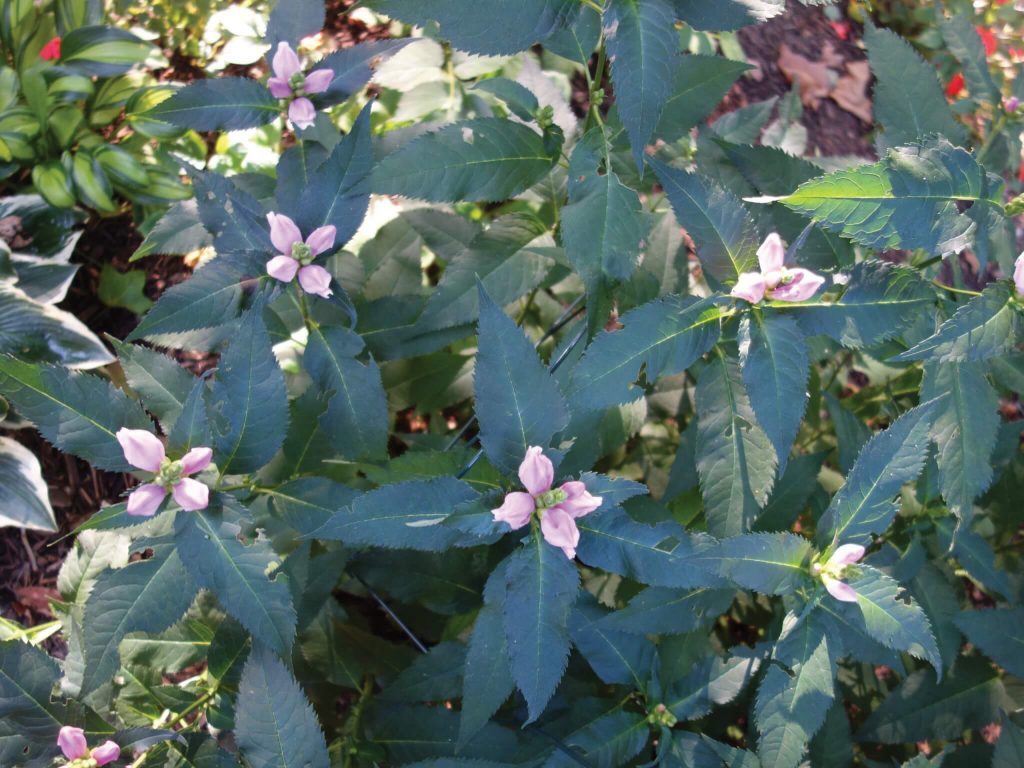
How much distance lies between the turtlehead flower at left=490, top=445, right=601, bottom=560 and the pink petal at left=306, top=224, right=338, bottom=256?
0.64m

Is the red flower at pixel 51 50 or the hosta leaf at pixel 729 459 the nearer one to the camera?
the hosta leaf at pixel 729 459

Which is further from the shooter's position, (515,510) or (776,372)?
(776,372)

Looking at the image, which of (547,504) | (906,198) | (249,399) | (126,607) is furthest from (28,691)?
(906,198)

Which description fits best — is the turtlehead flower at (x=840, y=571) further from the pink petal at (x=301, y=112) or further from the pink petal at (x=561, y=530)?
the pink petal at (x=301, y=112)

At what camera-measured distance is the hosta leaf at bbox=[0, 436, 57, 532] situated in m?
2.22

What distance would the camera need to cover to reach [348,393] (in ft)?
5.46

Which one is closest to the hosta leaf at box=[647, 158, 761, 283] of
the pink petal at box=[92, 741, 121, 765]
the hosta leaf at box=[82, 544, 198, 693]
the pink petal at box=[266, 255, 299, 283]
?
the pink petal at box=[266, 255, 299, 283]

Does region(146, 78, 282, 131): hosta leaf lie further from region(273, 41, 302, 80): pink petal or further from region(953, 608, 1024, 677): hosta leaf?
region(953, 608, 1024, 677): hosta leaf

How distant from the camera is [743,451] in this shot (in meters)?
→ 1.58

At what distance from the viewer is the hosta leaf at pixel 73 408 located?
1317 millimetres

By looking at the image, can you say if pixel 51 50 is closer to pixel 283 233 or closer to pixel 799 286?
pixel 283 233

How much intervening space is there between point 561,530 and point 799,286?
602 mm

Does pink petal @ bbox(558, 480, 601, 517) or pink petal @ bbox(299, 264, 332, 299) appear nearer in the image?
pink petal @ bbox(558, 480, 601, 517)

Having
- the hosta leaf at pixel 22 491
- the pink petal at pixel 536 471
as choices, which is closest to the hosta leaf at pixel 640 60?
the pink petal at pixel 536 471
